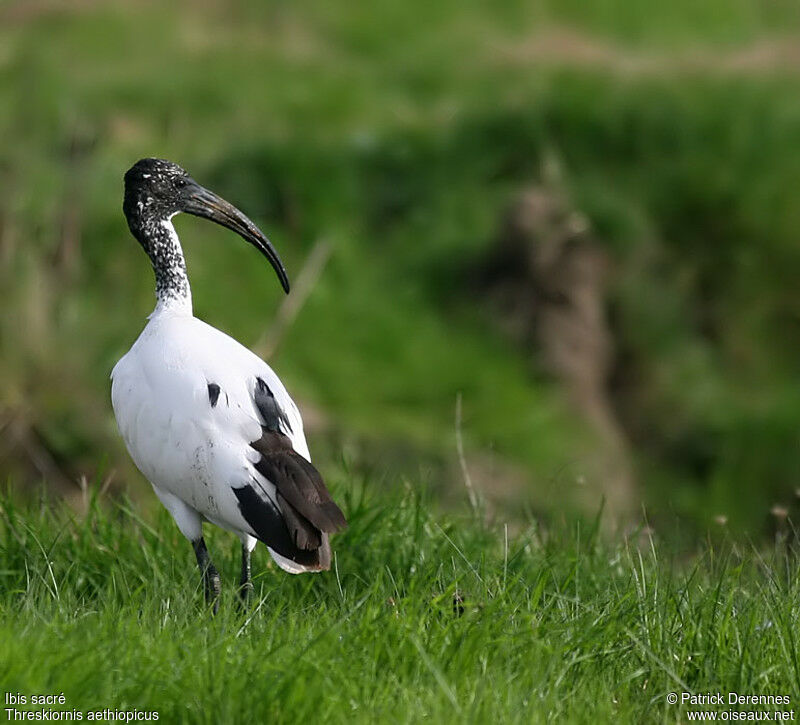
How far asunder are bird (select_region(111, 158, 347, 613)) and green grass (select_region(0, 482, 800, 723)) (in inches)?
7.1

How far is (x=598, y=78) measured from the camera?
1238 cm

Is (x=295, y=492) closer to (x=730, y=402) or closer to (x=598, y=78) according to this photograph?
(x=730, y=402)

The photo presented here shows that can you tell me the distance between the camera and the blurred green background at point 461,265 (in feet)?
27.2

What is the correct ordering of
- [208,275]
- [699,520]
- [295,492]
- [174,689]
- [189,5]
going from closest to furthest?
1. [174,689]
2. [295,492]
3. [699,520]
4. [208,275]
5. [189,5]

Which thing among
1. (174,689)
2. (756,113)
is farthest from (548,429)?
(174,689)

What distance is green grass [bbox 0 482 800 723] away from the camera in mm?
3209

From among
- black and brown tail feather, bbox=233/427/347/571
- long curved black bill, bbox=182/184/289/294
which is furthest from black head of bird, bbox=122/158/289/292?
black and brown tail feather, bbox=233/427/347/571

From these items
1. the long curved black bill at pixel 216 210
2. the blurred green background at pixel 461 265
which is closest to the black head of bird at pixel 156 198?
the long curved black bill at pixel 216 210

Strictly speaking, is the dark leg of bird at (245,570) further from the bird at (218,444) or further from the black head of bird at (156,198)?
the black head of bird at (156,198)

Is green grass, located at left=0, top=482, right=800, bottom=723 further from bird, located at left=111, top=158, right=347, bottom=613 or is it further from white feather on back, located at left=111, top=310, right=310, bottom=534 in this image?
white feather on back, located at left=111, top=310, right=310, bottom=534

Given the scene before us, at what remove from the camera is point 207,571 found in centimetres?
425

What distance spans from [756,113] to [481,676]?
8748 millimetres

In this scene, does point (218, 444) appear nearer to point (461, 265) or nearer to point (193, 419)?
point (193, 419)

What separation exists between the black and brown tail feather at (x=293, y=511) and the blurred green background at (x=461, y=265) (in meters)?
3.17
